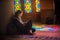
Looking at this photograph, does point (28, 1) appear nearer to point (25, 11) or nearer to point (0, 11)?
point (25, 11)

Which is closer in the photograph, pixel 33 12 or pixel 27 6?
pixel 33 12

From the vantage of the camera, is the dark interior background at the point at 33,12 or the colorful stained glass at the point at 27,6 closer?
the dark interior background at the point at 33,12

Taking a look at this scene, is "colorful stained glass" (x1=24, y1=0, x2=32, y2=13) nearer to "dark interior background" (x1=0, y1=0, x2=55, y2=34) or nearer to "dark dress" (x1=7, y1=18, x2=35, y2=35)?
"dark interior background" (x1=0, y1=0, x2=55, y2=34)

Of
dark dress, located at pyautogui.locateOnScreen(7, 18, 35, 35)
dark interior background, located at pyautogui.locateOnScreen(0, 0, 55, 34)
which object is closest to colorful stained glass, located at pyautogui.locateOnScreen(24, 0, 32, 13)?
dark interior background, located at pyautogui.locateOnScreen(0, 0, 55, 34)

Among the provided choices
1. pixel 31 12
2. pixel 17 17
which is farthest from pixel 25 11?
pixel 17 17

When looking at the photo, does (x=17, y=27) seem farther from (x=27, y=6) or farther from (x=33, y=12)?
(x=27, y=6)

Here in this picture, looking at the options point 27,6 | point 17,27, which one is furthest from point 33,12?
point 17,27

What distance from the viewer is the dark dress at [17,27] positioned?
569 centimetres

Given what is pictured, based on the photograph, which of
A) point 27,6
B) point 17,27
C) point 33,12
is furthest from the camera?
point 27,6

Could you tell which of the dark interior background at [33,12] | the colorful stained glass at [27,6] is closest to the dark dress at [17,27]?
the dark interior background at [33,12]

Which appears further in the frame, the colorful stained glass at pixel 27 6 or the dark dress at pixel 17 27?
the colorful stained glass at pixel 27 6

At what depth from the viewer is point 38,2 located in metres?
10.4

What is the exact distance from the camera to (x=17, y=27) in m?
5.77

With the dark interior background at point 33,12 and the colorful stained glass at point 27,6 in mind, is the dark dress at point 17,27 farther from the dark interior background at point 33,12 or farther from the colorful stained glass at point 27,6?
the colorful stained glass at point 27,6
